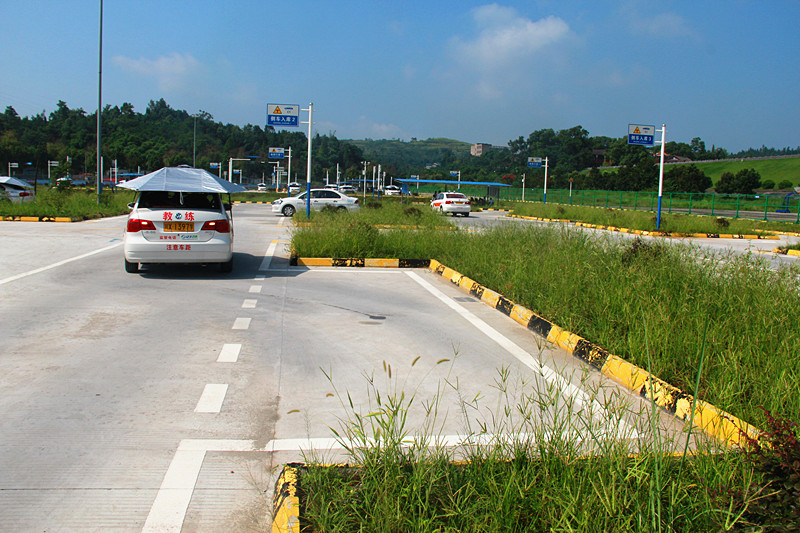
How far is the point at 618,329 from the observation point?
6730 millimetres

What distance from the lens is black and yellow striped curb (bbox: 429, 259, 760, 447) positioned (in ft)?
14.2

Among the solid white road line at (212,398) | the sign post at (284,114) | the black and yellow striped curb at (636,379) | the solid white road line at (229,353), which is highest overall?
the sign post at (284,114)

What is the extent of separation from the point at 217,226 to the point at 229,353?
5.42m

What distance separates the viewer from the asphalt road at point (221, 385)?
3.71 meters

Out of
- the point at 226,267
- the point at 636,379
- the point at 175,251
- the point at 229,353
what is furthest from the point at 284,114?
the point at 636,379

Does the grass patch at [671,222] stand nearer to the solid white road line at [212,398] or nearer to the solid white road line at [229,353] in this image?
the solid white road line at [229,353]

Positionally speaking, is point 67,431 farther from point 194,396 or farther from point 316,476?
point 316,476

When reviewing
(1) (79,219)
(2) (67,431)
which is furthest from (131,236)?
(1) (79,219)

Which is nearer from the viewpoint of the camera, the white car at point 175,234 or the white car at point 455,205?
the white car at point 175,234

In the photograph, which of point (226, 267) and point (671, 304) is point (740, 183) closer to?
point (226, 267)

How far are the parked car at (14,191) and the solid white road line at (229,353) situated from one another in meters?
24.9

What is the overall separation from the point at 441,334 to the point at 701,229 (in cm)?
2493

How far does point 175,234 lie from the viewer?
37.5 ft

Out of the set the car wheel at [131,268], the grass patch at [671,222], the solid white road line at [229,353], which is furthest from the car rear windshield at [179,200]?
the grass patch at [671,222]
